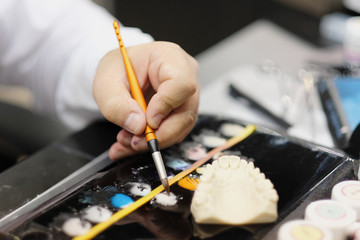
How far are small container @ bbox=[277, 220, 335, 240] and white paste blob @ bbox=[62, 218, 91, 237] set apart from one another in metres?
0.15

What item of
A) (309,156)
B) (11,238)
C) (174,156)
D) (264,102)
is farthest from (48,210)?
(264,102)

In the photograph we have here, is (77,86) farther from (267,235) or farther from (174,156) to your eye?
(267,235)

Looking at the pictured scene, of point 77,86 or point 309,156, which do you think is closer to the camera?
point 309,156

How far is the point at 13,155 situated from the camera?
0.65 m

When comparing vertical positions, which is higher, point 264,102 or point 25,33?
point 25,33

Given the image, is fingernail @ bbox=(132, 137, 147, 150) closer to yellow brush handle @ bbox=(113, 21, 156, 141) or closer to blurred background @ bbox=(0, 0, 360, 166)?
yellow brush handle @ bbox=(113, 21, 156, 141)

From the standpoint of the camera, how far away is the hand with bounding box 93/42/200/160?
461 millimetres

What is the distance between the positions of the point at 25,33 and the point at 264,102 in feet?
1.33

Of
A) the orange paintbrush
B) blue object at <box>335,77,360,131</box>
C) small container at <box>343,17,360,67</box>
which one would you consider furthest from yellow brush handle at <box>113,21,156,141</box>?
small container at <box>343,17,360,67</box>

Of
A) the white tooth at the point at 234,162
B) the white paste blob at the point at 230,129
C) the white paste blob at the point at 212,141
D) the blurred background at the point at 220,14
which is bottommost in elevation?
the blurred background at the point at 220,14

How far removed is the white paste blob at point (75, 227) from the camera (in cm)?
38

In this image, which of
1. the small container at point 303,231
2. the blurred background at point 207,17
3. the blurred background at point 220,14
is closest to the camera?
the small container at point 303,231

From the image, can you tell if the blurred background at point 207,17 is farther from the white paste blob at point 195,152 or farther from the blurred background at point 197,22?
the white paste blob at point 195,152

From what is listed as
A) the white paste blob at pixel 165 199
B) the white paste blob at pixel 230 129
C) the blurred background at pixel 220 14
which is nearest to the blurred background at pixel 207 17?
the blurred background at pixel 220 14
